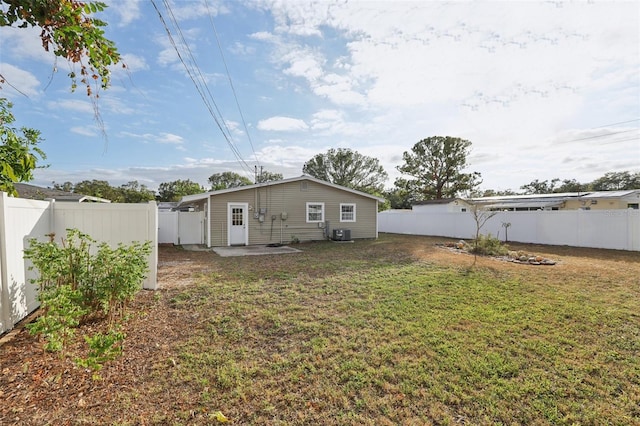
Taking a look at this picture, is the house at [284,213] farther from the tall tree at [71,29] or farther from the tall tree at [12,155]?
the tall tree at [71,29]

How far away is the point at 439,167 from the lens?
2916cm

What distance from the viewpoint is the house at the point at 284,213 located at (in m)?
12.5

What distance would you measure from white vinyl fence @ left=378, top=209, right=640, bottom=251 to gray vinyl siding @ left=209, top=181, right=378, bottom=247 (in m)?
5.32

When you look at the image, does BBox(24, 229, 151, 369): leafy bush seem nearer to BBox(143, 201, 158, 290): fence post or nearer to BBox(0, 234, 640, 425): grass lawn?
BBox(0, 234, 640, 425): grass lawn

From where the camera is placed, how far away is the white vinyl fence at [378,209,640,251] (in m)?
10.7

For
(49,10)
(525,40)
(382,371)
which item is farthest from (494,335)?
(525,40)

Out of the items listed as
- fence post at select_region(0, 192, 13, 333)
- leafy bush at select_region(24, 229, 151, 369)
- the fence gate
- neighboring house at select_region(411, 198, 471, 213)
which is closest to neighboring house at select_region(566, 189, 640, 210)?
neighboring house at select_region(411, 198, 471, 213)

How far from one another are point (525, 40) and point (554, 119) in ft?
22.5

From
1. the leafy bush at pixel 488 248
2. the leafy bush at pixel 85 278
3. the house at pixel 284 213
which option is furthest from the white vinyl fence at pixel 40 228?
the leafy bush at pixel 488 248

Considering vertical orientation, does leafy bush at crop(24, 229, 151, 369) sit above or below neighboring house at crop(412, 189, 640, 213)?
below

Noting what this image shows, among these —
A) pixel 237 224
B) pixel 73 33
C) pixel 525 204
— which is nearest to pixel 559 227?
pixel 525 204

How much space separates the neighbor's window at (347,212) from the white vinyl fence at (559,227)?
5.46 metres

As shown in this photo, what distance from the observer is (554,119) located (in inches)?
508

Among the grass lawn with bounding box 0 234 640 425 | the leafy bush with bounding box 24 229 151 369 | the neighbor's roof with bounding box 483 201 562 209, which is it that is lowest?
the grass lawn with bounding box 0 234 640 425
